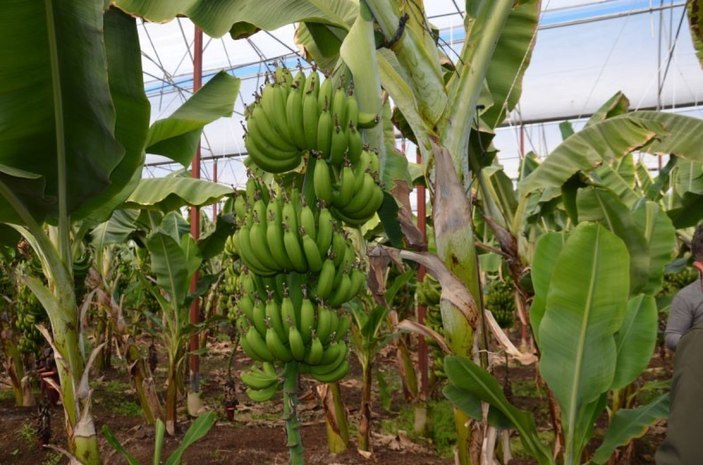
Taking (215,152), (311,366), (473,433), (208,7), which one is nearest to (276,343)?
(311,366)

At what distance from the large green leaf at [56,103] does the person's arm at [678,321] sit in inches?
118

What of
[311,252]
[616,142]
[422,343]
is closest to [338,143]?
[311,252]

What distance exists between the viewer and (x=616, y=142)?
3.46m

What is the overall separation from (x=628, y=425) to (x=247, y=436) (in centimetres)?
316

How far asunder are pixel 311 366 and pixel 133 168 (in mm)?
1465

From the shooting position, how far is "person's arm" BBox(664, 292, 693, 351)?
293 cm

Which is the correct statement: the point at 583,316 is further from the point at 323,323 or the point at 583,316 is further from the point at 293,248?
the point at 293,248

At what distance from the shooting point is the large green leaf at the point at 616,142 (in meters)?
3.36

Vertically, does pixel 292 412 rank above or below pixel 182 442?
above

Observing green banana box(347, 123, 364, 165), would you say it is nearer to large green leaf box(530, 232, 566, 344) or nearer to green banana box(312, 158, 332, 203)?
green banana box(312, 158, 332, 203)

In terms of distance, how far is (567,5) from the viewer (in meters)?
11.8

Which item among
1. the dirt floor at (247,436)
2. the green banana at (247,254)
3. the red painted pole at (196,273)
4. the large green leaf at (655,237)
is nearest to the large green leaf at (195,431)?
the dirt floor at (247,436)

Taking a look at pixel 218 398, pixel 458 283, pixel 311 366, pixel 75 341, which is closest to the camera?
pixel 311 366

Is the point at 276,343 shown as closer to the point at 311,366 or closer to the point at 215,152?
the point at 311,366
